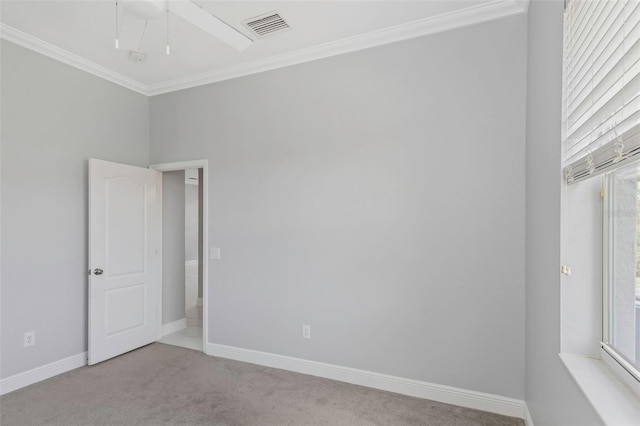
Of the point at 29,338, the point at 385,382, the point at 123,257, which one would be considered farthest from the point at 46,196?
the point at 385,382

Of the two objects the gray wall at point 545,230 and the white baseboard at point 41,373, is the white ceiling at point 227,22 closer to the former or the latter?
the gray wall at point 545,230

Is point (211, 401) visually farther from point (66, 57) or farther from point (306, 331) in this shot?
point (66, 57)

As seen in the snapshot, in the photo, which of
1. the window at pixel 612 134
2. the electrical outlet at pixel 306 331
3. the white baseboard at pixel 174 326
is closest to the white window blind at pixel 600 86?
the window at pixel 612 134

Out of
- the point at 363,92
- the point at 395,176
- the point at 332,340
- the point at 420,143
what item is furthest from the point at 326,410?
the point at 363,92

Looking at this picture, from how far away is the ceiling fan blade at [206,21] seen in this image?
71.2 inches

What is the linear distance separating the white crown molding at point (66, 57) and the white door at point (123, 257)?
930 millimetres

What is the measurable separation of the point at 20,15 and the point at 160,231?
2.38 meters

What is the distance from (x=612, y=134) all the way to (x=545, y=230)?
35.0 inches

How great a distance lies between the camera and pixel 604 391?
3.70 ft

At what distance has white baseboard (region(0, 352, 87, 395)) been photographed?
2852 mm

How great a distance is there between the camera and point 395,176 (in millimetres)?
2852

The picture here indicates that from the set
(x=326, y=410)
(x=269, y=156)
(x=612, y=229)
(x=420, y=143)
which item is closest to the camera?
(x=612, y=229)

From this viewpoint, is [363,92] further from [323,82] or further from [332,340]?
[332,340]

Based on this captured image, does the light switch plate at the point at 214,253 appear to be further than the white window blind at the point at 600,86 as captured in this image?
Yes
